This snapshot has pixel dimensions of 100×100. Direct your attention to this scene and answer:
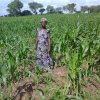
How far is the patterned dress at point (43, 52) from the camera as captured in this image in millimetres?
6926

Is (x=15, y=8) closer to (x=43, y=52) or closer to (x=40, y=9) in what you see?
(x=40, y=9)

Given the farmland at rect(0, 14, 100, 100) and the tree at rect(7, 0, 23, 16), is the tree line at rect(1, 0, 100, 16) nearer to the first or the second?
the tree at rect(7, 0, 23, 16)

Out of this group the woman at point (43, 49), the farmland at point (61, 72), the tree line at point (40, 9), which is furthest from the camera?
the tree line at point (40, 9)

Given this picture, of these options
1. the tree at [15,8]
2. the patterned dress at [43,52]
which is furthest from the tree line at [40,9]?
the patterned dress at [43,52]

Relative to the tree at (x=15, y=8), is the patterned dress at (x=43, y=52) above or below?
above

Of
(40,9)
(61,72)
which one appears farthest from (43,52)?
(40,9)

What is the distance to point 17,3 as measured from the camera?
6450 cm

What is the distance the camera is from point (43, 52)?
277 inches

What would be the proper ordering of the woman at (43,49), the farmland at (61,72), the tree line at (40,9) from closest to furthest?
1. the farmland at (61,72)
2. the woman at (43,49)
3. the tree line at (40,9)

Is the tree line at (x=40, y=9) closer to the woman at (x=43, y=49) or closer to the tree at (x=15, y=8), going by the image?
the tree at (x=15, y=8)

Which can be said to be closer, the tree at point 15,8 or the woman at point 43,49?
the woman at point 43,49

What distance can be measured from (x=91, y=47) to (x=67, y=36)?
996 mm

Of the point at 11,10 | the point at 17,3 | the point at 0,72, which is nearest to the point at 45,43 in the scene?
the point at 0,72

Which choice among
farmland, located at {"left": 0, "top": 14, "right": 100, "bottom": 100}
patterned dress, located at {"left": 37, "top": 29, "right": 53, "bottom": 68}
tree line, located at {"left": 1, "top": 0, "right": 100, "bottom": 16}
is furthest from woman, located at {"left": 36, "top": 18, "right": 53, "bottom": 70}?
tree line, located at {"left": 1, "top": 0, "right": 100, "bottom": 16}
